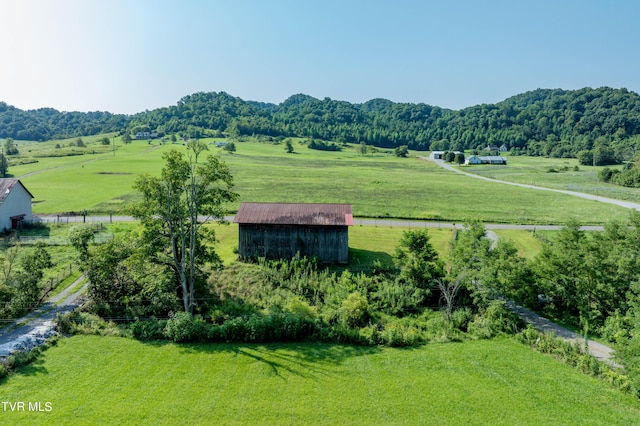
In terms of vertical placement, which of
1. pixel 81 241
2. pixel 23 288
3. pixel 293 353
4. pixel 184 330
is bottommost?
pixel 293 353

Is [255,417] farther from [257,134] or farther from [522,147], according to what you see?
[522,147]

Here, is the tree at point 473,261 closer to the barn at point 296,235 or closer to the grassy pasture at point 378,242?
the grassy pasture at point 378,242

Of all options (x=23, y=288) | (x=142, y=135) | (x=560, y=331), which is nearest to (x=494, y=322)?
(x=560, y=331)

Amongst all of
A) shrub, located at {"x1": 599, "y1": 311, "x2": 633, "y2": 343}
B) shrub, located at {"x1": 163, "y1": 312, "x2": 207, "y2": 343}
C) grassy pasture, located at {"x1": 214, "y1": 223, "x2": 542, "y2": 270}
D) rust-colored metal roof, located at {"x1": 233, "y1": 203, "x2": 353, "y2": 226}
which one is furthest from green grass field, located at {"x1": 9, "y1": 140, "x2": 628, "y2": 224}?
shrub, located at {"x1": 163, "y1": 312, "x2": 207, "y2": 343}

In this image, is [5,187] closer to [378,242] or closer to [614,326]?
[378,242]

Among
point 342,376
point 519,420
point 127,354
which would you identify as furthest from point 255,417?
point 519,420

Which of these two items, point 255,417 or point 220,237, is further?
point 220,237
